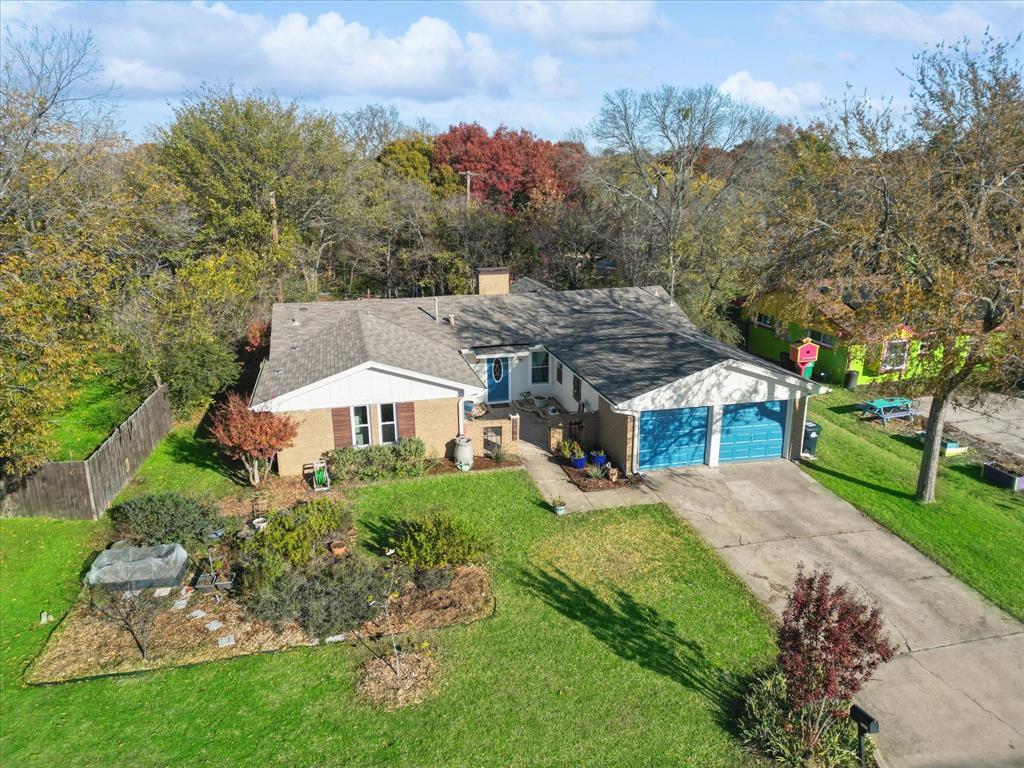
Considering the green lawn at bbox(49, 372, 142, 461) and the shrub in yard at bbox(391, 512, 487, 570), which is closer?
the shrub in yard at bbox(391, 512, 487, 570)

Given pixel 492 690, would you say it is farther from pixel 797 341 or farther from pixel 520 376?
pixel 797 341

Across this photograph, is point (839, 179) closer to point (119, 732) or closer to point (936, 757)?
point (936, 757)

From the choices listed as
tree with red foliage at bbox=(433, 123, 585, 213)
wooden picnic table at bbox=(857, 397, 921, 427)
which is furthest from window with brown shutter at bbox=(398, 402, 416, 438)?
tree with red foliage at bbox=(433, 123, 585, 213)

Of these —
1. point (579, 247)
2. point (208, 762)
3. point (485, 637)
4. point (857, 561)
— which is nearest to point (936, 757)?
point (857, 561)

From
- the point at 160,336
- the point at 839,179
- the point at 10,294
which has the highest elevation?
the point at 839,179

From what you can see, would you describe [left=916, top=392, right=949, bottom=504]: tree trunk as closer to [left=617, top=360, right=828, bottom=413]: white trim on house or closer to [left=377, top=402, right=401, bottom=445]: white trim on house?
[left=617, top=360, right=828, bottom=413]: white trim on house

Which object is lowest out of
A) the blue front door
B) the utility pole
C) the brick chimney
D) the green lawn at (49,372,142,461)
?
the green lawn at (49,372,142,461)

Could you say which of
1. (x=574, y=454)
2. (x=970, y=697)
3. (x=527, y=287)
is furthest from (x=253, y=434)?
(x=527, y=287)
